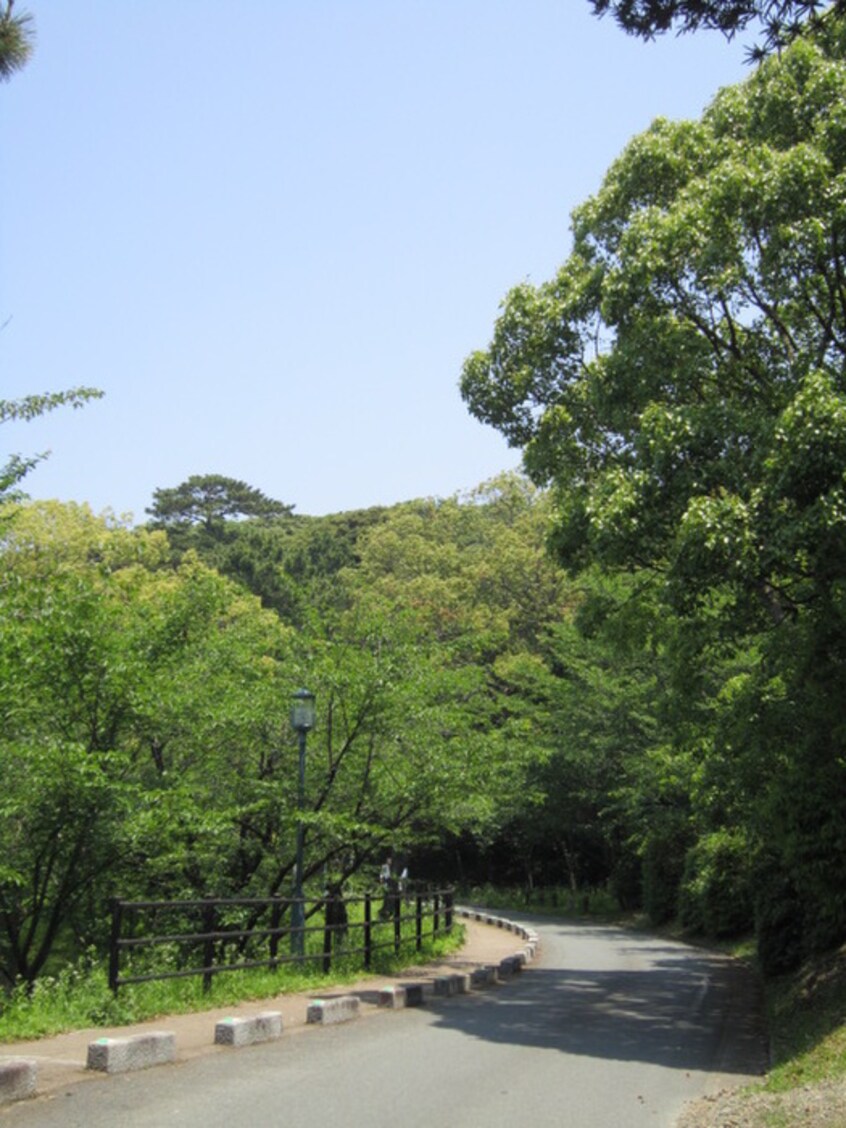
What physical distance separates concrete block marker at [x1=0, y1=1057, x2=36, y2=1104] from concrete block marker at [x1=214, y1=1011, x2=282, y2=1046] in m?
2.54

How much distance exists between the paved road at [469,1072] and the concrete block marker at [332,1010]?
224mm

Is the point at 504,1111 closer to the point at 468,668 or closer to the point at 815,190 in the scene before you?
the point at 815,190

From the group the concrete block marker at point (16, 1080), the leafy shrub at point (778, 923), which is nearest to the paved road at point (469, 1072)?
the concrete block marker at point (16, 1080)

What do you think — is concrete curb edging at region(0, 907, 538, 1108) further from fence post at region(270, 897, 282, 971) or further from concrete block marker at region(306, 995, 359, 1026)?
fence post at region(270, 897, 282, 971)

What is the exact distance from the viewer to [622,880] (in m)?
38.0

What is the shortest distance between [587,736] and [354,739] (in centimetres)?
2109

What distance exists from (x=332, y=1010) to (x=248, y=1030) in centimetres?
175

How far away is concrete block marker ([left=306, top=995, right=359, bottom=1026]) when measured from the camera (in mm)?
11112

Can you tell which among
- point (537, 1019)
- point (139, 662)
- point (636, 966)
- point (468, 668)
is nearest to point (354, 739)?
point (468, 668)

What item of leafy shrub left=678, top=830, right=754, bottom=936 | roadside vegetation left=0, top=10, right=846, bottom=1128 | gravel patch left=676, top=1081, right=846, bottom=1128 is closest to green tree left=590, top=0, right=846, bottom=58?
roadside vegetation left=0, top=10, right=846, bottom=1128

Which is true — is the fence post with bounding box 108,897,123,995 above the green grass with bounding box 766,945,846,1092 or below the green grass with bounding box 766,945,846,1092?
above

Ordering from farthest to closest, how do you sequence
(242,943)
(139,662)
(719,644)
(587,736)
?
1. (587,736)
2. (242,943)
3. (719,644)
4. (139,662)

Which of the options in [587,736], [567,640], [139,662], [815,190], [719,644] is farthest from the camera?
[567,640]

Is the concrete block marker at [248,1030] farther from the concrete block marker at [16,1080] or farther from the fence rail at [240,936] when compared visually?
the concrete block marker at [16,1080]
